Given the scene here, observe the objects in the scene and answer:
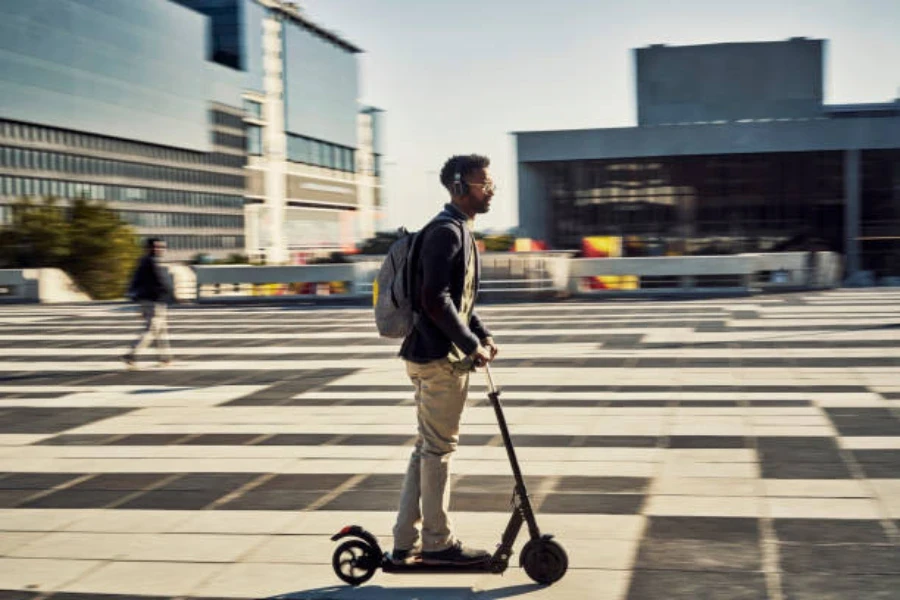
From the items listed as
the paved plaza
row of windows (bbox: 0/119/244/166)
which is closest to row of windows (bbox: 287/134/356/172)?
row of windows (bbox: 0/119/244/166)

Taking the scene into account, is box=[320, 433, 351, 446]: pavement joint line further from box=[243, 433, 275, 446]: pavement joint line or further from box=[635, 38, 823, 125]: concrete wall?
box=[635, 38, 823, 125]: concrete wall

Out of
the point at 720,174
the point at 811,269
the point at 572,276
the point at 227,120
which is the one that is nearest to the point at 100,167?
the point at 227,120

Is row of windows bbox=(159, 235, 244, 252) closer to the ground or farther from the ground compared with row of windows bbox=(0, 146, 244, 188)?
closer to the ground

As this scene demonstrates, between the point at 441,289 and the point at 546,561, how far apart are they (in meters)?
1.23

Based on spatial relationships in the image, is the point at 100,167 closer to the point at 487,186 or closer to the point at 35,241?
the point at 35,241

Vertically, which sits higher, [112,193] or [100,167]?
[100,167]

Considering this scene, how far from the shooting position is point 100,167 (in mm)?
106688

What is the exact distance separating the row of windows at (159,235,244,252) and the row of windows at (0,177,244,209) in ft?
10.8

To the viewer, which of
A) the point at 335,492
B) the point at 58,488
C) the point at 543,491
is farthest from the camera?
the point at 58,488

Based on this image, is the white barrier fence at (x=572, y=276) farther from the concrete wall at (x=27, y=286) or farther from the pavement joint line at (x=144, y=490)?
the pavement joint line at (x=144, y=490)

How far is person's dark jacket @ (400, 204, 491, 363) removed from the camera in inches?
198

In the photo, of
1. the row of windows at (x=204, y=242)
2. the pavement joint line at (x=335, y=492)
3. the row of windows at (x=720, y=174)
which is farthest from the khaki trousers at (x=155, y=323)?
the row of windows at (x=204, y=242)

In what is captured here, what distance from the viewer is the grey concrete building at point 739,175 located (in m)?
48.5

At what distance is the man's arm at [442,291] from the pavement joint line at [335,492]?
226 centimetres
